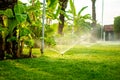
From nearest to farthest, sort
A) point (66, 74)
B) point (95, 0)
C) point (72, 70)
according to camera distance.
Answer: point (66, 74)
point (72, 70)
point (95, 0)

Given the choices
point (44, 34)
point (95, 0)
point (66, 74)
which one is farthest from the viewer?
point (95, 0)

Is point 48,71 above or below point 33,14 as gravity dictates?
below

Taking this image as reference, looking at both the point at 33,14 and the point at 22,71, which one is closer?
the point at 22,71

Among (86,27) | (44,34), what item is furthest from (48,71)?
(86,27)

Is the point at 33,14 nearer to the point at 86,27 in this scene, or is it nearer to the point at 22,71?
the point at 22,71

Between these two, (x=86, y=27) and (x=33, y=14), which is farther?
(x=86, y=27)

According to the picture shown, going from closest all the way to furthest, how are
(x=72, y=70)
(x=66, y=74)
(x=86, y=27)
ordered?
(x=66, y=74), (x=72, y=70), (x=86, y=27)

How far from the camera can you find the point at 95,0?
37.3 meters

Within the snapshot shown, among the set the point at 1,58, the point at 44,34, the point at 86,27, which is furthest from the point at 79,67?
the point at 86,27

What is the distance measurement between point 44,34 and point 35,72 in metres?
3.80

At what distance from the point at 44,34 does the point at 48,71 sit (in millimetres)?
3622

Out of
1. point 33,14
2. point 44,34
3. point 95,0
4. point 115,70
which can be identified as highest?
point 95,0

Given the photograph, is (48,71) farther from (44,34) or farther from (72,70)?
(44,34)

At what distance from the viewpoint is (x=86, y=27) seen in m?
22.9
